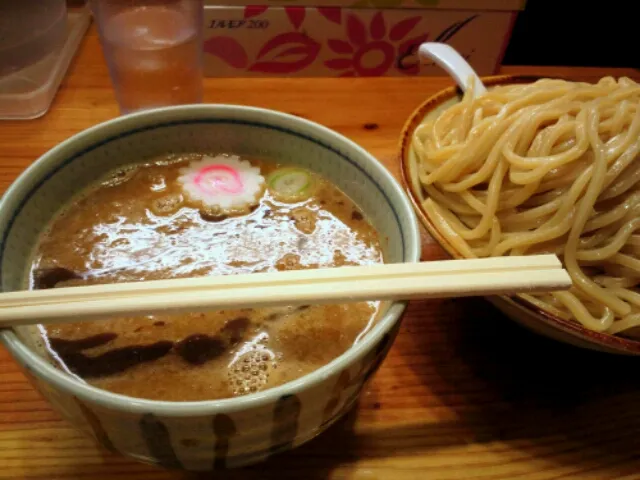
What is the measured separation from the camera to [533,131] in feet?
3.83

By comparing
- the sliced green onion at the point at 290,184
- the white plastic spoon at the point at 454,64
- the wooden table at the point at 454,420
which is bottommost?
the wooden table at the point at 454,420

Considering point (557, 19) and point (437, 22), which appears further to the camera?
point (557, 19)

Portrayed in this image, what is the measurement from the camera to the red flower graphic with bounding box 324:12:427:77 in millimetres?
1663

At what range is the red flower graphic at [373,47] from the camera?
1.66 m

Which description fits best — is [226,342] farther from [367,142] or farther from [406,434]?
[367,142]

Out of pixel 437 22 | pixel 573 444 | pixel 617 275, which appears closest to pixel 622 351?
pixel 573 444

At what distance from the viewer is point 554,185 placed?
112 centimetres

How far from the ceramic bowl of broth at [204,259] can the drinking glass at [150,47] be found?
1.87 ft

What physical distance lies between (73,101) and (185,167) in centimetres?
71

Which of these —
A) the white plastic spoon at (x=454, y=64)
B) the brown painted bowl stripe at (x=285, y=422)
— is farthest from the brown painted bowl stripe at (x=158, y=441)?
the white plastic spoon at (x=454, y=64)

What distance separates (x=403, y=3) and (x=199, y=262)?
1.09 m

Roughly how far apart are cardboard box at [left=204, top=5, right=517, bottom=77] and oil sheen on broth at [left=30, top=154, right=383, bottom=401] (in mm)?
738

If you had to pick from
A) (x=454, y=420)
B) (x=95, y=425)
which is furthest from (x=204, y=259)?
(x=454, y=420)

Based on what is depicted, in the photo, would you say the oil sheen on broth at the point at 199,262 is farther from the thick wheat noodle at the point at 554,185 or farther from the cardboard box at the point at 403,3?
the cardboard box at the point at 403,3
